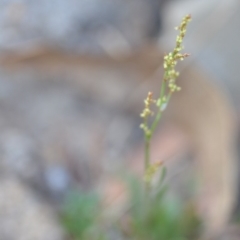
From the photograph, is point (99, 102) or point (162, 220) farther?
point (99, 102)

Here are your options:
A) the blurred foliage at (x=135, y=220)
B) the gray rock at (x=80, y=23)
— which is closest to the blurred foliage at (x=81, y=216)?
the blurred foliage at (x=135, y=220)

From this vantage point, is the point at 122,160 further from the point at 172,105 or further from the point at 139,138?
the point at 172,105

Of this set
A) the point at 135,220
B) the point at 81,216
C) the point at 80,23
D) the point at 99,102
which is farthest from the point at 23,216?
the point at 80,23

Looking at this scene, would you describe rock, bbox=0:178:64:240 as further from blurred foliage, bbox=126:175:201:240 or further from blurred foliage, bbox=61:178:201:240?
blurred foliage, bbox=126:175:201:240

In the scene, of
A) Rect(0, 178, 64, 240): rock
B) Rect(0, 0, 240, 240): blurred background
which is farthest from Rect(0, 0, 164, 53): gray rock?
Rect(0, 178, 64, 240): rock

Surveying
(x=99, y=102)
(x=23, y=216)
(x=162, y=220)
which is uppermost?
(x=99, y=102)

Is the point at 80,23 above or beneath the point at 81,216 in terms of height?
above

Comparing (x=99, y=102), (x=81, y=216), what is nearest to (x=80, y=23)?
(x=99, y=102)

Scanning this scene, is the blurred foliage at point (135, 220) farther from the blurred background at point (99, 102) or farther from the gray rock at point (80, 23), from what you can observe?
the gray rock at point (80, 23)

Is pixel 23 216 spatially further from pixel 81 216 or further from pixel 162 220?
pixel 162 220
